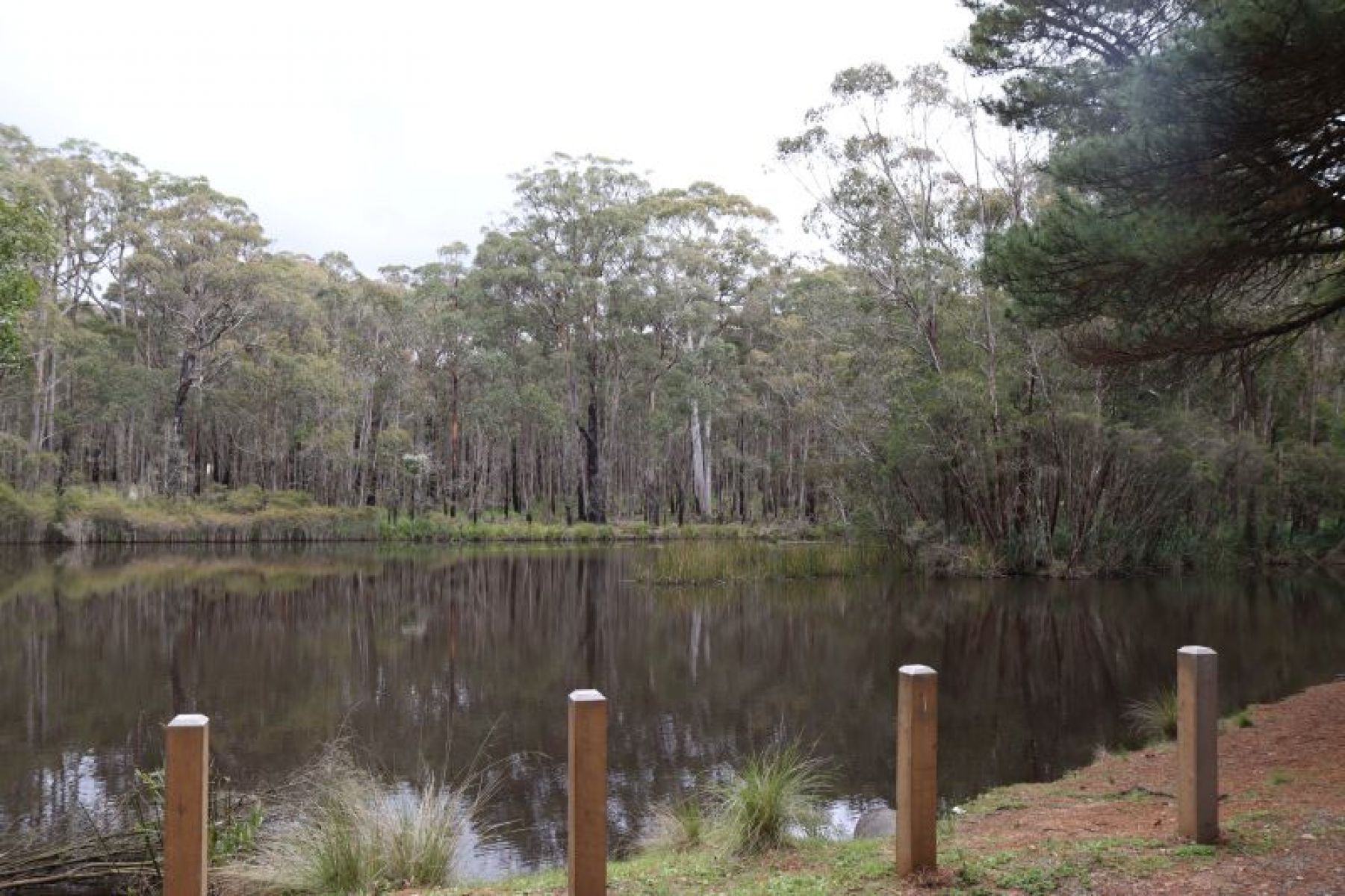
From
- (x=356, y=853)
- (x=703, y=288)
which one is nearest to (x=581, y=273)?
(x=703, y=288)

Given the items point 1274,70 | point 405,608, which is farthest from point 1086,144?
point 405,608

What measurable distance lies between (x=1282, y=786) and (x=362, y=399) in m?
39.3

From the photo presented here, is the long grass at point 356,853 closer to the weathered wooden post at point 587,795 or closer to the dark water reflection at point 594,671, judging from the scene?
the dark water reflection at point 594,671

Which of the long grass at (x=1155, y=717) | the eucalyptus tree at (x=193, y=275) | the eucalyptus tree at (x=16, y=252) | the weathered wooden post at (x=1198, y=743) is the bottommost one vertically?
the long grass at (x=1155, y=717)

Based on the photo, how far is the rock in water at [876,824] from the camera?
16.8 feet

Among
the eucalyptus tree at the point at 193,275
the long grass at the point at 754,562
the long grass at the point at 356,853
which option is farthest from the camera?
the eucalyptus tree at the point at 193,275

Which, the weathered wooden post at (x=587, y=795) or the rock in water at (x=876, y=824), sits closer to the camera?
the weathered wooden post at (x=587, y=795)

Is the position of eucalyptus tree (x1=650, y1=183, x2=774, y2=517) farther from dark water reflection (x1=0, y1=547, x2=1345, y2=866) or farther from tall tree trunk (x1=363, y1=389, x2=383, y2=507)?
dark water reflection (x1=0, y1=547, x2=1345, y2=866)

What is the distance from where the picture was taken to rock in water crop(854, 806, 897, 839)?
512cm

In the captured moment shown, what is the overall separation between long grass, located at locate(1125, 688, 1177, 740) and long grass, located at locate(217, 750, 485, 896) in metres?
5.66

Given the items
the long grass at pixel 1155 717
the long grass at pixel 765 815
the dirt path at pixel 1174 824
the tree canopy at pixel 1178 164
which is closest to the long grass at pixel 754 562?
the long grass at pixel 1155 717

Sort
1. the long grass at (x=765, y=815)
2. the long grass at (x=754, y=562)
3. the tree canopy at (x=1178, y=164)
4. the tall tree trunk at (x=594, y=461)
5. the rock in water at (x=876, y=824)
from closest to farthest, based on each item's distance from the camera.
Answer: the long grass at (x=765, y=815) → the rock in water at (x=876, y=824) → the tree canopy at (x=1178, y=164) → the long grass at (x=754, y=562) → the tall tree trunk at (x=594, y=461)

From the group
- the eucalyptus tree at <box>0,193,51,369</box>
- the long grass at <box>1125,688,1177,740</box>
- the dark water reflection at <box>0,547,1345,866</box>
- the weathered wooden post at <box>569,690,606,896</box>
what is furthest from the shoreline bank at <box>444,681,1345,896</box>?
the eucalyptus tree at <box>0,193,51,369</box>

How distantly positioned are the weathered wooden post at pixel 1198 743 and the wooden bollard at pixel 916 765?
105 centimetres
